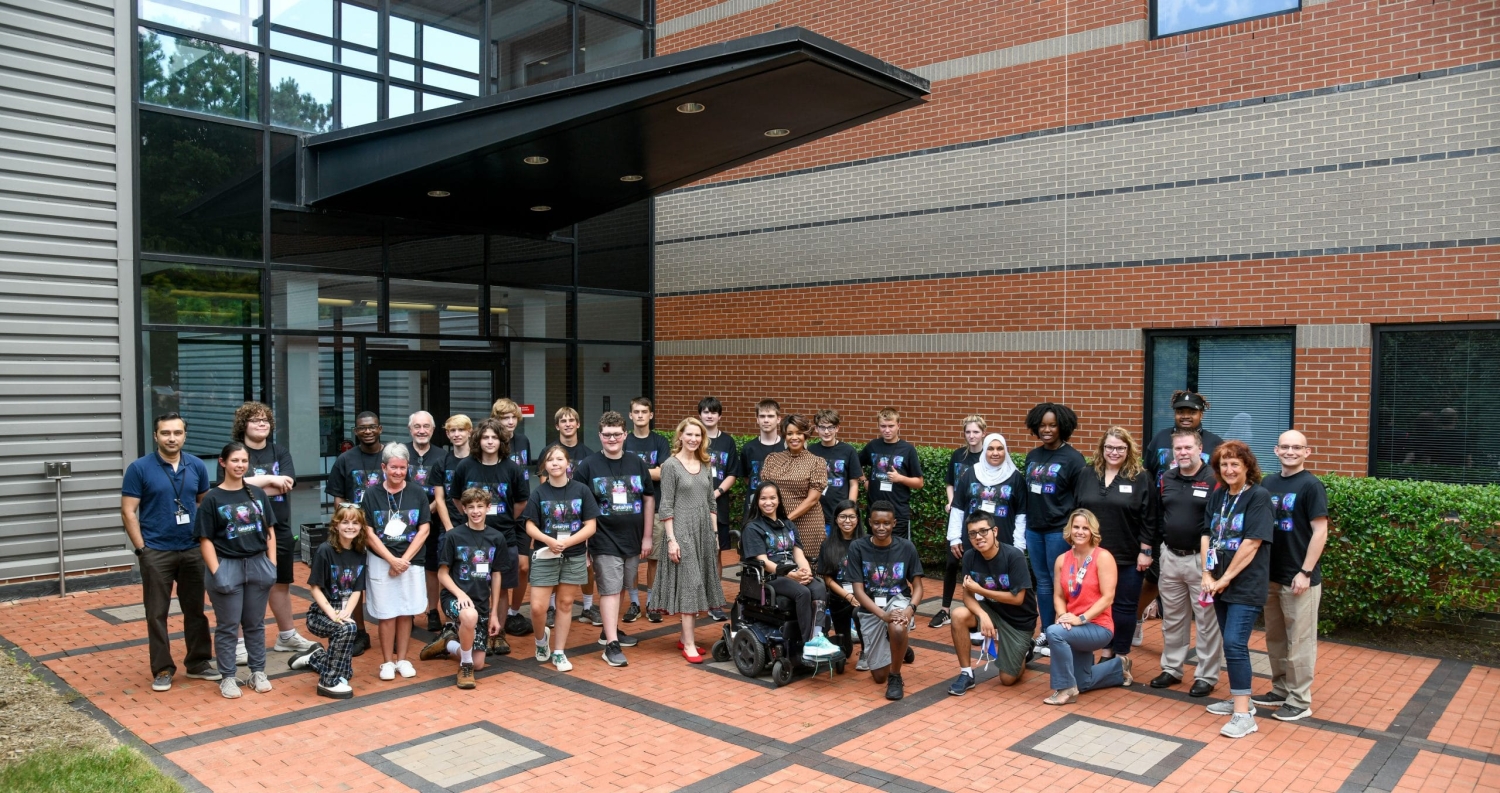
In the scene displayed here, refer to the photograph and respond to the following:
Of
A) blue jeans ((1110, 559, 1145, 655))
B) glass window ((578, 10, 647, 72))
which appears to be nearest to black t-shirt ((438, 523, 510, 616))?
blue jeans ((1110, 559, 1145, 655))

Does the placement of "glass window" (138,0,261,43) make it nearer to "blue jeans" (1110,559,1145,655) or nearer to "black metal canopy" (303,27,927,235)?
"black metal canopy" (303,27,927,235)

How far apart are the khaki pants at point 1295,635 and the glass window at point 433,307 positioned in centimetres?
942

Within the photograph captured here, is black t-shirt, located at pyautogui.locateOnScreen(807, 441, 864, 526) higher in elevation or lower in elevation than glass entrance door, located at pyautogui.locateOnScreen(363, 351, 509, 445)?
lower

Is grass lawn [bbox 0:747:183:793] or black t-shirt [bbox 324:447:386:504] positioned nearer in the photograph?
grass lawn [bbox 0:747:183:793]

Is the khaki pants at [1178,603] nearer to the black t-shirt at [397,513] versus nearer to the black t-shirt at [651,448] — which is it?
the black t-shirt at [651,448]

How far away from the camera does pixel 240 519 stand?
6.63 metres

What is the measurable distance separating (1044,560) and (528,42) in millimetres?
9568

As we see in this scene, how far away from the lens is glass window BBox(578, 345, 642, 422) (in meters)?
14.1

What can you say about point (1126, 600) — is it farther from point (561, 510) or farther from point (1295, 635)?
point (561, 510)

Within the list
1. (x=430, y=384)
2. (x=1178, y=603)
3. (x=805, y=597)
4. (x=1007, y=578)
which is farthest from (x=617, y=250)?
(x=1178, y=603)

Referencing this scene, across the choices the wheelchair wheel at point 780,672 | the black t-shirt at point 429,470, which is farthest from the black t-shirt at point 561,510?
the wheelchair wheel at point 780,672

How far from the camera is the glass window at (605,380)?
14086 mm

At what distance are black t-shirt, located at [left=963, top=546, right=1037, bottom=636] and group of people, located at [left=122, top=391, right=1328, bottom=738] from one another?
15 mm

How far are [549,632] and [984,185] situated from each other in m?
6.80
